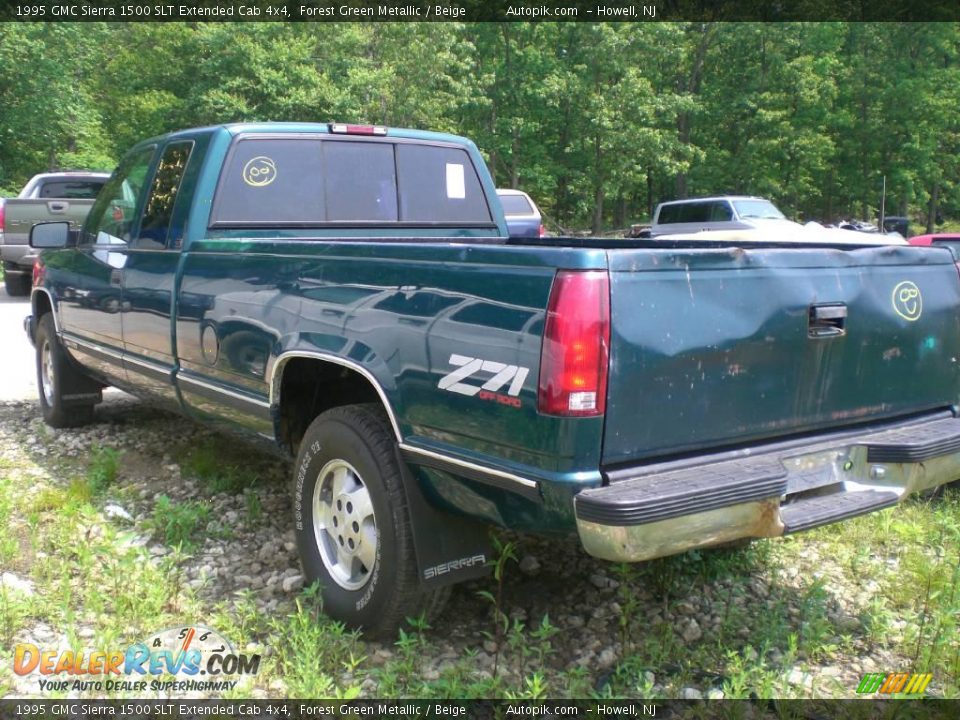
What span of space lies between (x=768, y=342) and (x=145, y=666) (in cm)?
250

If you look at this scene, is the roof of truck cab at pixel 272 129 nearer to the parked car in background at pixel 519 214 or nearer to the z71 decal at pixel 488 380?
the z71 decal at pixel 488 380

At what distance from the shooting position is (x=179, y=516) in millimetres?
4270

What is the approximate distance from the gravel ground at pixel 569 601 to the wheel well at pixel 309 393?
668 mm

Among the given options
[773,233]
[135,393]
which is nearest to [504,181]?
[773,233]

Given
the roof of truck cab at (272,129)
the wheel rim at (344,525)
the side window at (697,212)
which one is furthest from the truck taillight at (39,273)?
the side window at (697,212)

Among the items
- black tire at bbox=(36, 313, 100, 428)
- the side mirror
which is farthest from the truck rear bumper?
black tire at bbox=(36, 313, 100, 428)

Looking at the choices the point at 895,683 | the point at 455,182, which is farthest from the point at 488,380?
the point at 455,182

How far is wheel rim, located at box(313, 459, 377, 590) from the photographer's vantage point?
3.24 metres

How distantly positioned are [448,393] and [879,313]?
1.63 meters

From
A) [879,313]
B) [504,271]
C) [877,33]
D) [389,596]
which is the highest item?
[877,33]

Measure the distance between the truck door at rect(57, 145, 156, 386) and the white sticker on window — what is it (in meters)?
1.74

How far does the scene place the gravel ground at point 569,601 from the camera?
10.5ft

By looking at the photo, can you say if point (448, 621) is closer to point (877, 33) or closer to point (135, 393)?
point (135, 393)

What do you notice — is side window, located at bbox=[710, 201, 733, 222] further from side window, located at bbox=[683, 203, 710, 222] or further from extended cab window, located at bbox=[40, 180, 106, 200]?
extended cab window, located at bbox=[40, 180, 106, 200]
